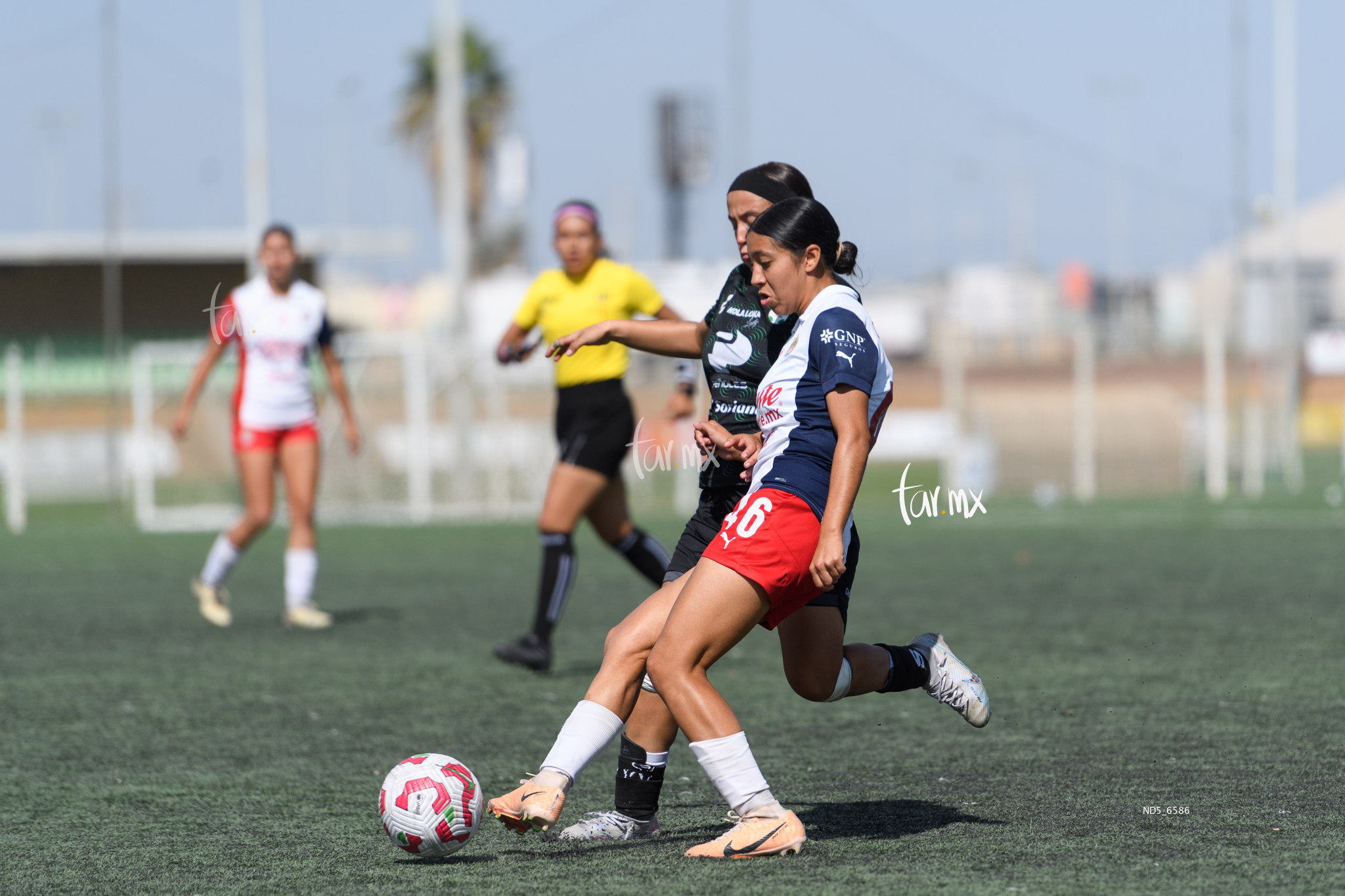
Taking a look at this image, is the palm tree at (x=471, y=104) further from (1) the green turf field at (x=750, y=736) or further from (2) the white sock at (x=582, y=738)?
(2) the white sock at (x=582, y=738)

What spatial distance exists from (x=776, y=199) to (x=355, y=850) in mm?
2123

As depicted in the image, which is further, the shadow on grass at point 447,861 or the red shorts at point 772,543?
the shadow on grass at point 447,861

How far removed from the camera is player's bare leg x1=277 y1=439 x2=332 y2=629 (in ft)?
31.1

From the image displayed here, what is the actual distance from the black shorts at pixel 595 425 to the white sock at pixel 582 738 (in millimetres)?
3502

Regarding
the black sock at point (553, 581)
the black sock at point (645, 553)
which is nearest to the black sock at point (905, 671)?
the black sock at point (553, 581)

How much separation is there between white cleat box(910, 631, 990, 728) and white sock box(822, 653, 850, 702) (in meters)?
0.31

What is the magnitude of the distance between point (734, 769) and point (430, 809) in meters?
0.79

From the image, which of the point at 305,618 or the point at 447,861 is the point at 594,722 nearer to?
the point at 447,861

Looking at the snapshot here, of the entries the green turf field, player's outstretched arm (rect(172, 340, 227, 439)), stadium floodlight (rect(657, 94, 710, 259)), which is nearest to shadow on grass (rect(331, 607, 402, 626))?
the green turf field

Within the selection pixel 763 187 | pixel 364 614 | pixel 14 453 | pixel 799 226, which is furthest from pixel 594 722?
pixel 14 453

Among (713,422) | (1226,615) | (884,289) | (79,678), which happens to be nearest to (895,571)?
(1226,615)

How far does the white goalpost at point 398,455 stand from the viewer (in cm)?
2016

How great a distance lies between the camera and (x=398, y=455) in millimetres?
20625

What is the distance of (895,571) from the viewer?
40.9ft
